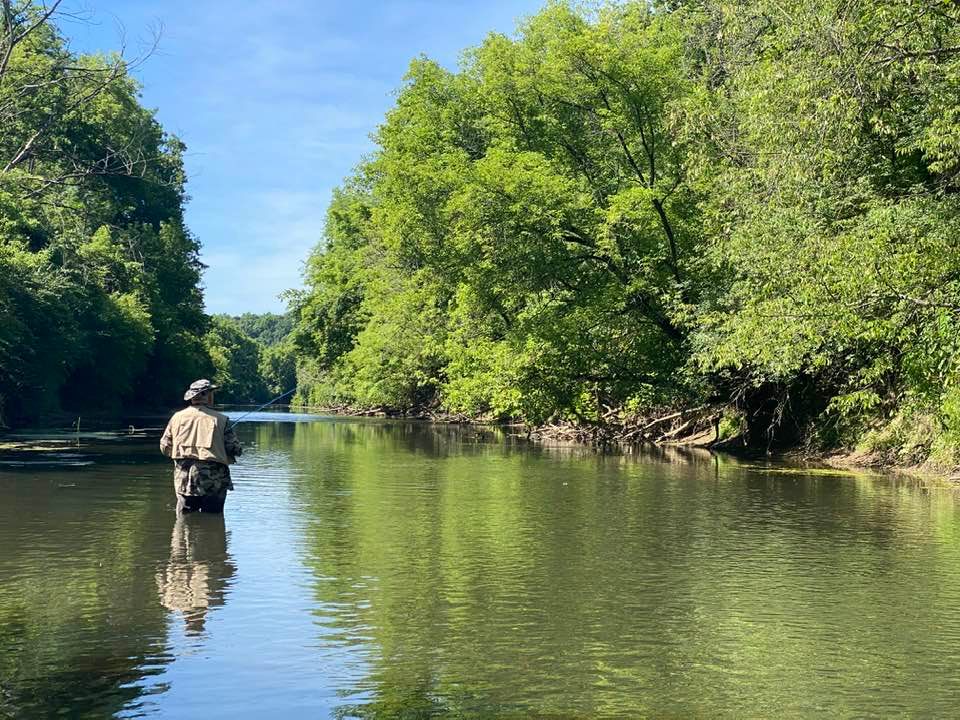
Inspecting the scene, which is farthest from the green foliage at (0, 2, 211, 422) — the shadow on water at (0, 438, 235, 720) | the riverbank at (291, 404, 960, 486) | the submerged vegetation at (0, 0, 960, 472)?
the riverbank at (291, 404, 960, 486)

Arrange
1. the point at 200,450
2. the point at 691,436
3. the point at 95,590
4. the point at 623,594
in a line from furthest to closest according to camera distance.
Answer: the point at 691,436, the point at 200,450, the point at 623,594, the point at 95,590

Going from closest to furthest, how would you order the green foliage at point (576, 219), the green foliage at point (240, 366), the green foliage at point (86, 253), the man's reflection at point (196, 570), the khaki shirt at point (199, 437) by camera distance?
1. the man's reflection at point (196, 570)
2. the khaki shirt at point (199, 437)
3. the green foliage at point (86, 253)
4. the green foliage at point (576, 219)
5. the green foliage at point (240, 366)

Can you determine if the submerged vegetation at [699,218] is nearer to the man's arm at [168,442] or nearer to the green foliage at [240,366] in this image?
the man's arm at [168,442]

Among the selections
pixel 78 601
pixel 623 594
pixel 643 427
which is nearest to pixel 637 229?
pixel 643 427

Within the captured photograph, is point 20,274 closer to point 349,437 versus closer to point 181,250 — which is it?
point 349,437

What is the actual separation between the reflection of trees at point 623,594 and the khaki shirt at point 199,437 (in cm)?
156

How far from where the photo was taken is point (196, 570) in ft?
36.9

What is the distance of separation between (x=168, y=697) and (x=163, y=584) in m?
3.77

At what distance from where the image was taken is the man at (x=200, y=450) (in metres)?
14.0

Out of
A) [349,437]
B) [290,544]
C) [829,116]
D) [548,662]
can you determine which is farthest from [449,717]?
[349,437]

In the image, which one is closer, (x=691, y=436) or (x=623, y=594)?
(x=623, y=594)

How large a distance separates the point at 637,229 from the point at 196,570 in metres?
23.8

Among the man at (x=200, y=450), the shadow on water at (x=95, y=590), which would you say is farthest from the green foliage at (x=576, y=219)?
the man at (x=200, y=450)

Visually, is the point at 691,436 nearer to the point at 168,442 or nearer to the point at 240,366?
the point at 168,442
